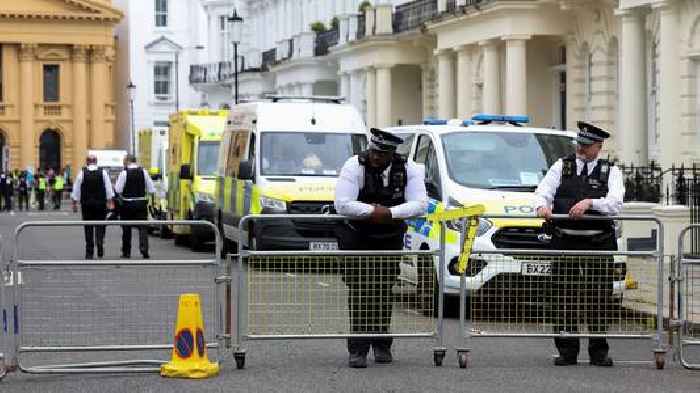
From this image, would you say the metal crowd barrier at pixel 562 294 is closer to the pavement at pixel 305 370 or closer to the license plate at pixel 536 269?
the license plate at pixel 536 269

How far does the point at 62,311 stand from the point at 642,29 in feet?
67.4

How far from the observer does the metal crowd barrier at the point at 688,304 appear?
13.0 meters

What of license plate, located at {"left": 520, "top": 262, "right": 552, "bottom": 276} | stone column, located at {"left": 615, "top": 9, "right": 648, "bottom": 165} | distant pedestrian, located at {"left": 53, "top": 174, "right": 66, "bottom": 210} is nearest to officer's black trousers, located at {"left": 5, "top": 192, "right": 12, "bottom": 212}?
distant pedestrian, located at {"left": 53, "top": 174, "right": 66, "bottom": 210}

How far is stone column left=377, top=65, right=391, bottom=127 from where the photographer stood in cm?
4900

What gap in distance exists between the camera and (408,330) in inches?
517

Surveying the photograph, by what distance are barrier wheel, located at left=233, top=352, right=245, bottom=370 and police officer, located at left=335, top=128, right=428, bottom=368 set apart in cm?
83

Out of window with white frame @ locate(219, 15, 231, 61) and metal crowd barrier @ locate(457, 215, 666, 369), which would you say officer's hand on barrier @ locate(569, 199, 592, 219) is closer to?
metal crowd barrier @ locate(457, 215, 666, 369)

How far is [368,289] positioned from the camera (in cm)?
1290

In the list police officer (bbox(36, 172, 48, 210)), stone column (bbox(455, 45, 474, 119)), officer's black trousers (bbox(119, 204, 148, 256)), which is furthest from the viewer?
police officer (bbox(36, 172, 48, 210))

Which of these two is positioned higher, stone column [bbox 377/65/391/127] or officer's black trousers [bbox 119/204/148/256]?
stone column [bbox 377/65/391/127]

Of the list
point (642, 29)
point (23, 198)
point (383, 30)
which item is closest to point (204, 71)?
point (23, 198)

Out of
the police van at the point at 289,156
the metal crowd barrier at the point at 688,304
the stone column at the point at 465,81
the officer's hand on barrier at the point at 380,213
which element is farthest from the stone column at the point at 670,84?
the officer's hand on barrier at the point at 380,213

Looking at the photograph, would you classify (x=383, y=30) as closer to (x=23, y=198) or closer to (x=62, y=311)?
(x=23, y=198)

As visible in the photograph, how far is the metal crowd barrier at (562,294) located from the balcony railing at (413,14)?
29494 mm
